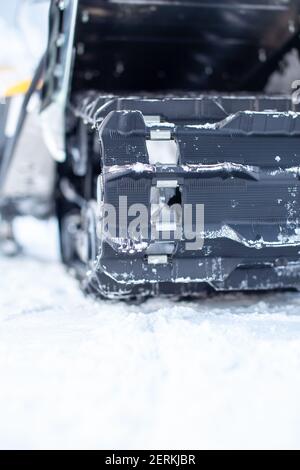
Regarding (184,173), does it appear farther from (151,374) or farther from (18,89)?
(18,89)

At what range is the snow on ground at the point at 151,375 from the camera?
1.74m

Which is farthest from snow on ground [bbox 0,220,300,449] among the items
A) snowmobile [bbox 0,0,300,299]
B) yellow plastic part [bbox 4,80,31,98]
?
yellow plastic part [bbox 4,80,31,98]

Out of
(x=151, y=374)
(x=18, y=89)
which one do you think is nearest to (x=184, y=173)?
(x=151, y=374)

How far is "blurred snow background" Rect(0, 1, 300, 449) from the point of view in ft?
5.72

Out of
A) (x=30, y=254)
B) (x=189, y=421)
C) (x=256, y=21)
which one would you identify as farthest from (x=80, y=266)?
(x=189, y=421)

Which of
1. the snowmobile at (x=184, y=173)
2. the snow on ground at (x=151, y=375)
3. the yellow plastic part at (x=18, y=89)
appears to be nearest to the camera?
the snow on ground at (x=151, y=375)

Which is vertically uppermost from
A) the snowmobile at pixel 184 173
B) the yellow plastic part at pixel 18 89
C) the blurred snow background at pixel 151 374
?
the yellow plastic part at pixel 18 89

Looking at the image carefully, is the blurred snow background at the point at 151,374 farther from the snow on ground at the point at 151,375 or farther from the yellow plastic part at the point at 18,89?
the yellow plastic part at the point at 18,89

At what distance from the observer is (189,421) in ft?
5.90

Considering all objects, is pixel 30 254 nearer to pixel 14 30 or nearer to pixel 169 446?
pixel 14 30

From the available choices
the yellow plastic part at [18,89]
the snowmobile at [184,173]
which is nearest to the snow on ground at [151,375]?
the snowmobile at [184,173]

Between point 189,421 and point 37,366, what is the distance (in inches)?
26.0

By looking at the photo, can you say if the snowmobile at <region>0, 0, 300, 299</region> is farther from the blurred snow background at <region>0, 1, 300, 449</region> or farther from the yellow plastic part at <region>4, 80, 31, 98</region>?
the yellow plastic part at <region>4, 80, 31, 98</region>

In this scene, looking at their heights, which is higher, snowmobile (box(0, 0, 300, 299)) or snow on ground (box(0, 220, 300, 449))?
snowmobile (box(0, 0, 300, 299))
